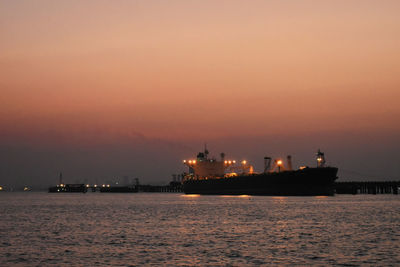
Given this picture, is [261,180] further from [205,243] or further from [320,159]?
[205,243]

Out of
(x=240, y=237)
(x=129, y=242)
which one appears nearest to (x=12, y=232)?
(x=129, y=242)

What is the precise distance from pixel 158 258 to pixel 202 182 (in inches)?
5635

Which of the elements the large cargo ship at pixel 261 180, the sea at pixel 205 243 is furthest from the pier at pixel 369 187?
the sea at pixel 205 243

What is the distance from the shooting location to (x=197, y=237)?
41.8 metres

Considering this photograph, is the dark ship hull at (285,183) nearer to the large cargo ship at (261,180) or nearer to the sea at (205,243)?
the large cargo ship at (261,180)

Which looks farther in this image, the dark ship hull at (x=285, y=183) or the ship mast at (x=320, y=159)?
the ship mast at (x=320, y=159)

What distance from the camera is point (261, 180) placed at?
13812 centimetres

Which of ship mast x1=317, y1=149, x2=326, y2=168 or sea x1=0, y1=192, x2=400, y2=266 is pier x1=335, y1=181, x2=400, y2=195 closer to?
ship mast x1=317, y1=149, x2=326, y2=168

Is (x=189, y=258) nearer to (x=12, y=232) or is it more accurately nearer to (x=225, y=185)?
(x=12, y=232)

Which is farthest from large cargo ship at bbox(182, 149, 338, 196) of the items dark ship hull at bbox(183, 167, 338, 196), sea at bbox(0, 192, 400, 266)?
sea at bbox(0, 192, 400, 266)

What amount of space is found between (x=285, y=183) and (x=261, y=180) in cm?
1002

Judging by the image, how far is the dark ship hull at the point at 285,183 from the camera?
119m

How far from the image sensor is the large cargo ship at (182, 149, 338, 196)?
120m

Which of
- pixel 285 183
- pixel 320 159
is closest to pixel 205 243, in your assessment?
pixel 285 183
